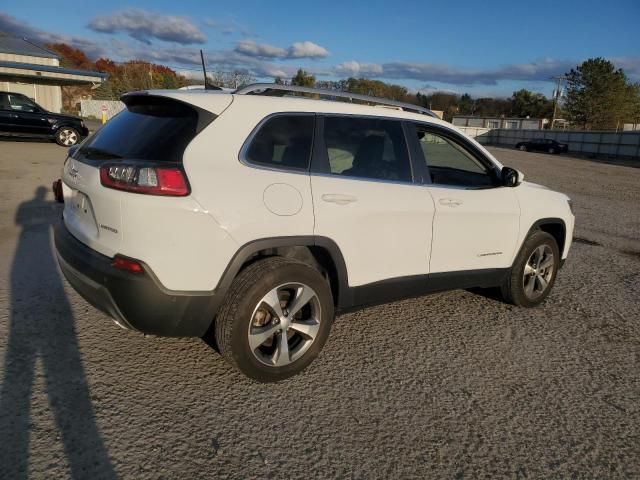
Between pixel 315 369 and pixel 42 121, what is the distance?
17593mm

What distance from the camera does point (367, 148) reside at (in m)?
3.52

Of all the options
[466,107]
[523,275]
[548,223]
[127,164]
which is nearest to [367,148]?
[127,164]

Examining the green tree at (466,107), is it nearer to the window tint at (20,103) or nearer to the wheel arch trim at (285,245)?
the window tint at (20,103)

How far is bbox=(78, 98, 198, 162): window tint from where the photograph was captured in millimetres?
2742

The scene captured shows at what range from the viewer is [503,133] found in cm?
5994

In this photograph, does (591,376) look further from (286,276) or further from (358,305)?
(286,276)

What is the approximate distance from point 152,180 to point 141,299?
2.09 feet

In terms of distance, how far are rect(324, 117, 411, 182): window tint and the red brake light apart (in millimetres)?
1338

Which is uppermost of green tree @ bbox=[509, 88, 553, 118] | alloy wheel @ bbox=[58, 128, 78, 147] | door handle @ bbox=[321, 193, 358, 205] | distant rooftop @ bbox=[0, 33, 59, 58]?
green tree @ bbox=[509, 88, 553, 118]

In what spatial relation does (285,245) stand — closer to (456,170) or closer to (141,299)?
(141,299)

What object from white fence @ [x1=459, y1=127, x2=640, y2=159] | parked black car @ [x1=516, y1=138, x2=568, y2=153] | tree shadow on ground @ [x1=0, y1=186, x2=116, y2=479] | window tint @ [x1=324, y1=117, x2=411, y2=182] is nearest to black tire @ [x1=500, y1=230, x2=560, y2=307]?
window tint @ [x1=324, y1=117, x2=411, y2=182]

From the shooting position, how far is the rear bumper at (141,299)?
262cm

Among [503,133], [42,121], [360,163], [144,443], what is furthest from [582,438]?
[503,133]

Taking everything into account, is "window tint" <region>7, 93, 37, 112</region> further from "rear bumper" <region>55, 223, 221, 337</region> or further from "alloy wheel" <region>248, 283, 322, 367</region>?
"alloy wheel" <region>248, 283, 322, 367</region>
